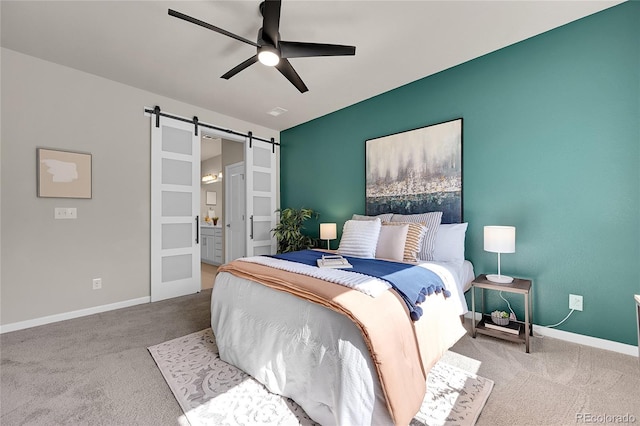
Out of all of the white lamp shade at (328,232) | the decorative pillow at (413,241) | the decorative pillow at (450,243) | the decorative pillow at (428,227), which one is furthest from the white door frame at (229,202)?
the decorative pillow at (450,243)

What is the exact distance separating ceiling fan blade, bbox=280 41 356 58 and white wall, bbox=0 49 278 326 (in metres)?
2.48

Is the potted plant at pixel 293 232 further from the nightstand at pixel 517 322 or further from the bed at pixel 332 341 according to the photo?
the nightstand at pixel 517 322

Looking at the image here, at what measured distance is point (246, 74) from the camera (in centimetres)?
312

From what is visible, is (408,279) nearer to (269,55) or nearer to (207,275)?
(269,55)

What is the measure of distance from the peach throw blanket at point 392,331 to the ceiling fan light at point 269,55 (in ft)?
5.48

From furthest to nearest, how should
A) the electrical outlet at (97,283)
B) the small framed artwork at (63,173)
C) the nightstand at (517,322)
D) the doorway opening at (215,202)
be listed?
the doorway opening at (215,202) → the electrical outlet at (97,283) → the small framed artwork at (63,173) → the nightstand at (517,322)

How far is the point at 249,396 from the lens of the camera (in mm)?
1675

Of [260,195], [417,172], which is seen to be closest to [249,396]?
[417,172]

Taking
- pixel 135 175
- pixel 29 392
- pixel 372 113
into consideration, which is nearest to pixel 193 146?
pixel 135 175

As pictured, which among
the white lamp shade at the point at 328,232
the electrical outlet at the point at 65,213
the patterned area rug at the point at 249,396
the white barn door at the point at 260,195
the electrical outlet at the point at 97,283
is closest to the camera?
the patterned area rug at the point at 249,396

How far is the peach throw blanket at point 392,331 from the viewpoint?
1.29m

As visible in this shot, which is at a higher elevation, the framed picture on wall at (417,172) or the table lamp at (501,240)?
the framed picture on wall at (417,172)

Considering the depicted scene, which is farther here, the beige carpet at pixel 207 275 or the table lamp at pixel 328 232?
the beige carpet at pixel 207 275

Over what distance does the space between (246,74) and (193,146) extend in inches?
56.5
